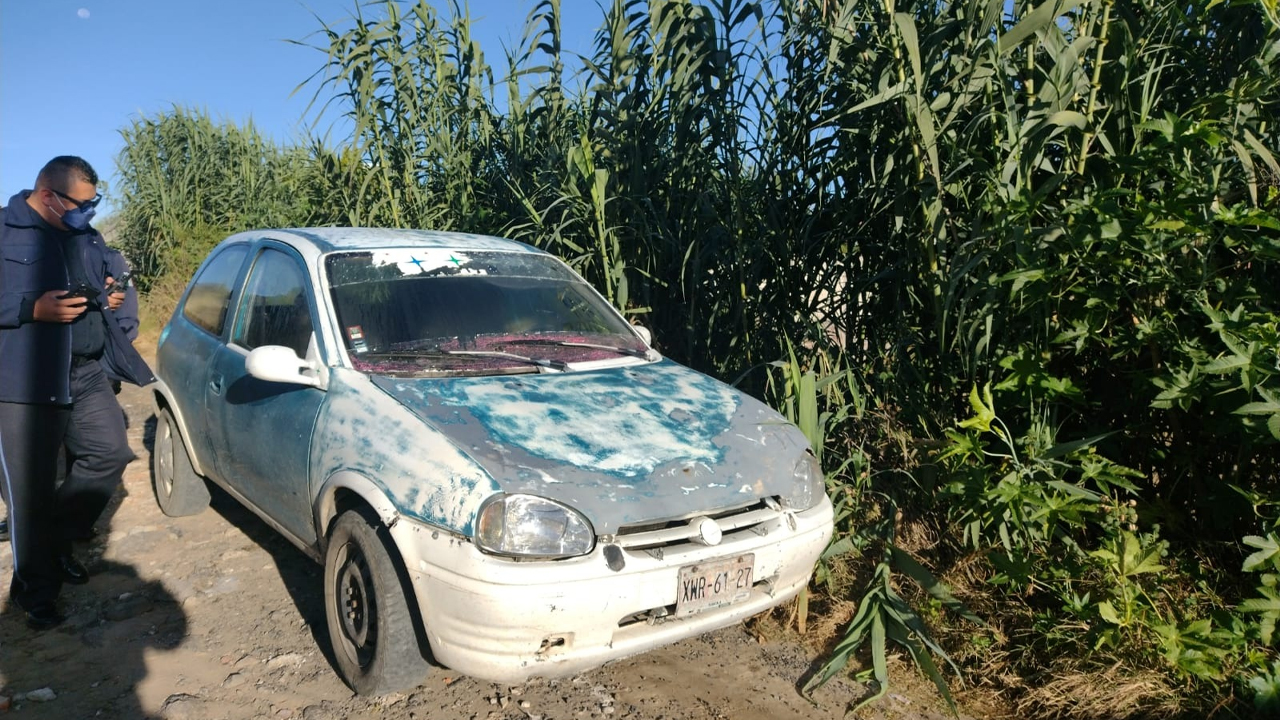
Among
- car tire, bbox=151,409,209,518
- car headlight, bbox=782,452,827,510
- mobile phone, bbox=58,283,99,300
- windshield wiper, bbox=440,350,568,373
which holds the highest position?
mobile phone, bbox=58,283,99,300

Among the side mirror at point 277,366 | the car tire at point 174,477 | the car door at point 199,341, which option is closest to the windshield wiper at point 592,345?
the side mirror at point 277,366

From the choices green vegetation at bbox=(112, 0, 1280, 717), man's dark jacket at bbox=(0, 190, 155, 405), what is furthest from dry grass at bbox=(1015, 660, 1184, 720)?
man's dark jacket at bbox=(0, 190, 155, 405)

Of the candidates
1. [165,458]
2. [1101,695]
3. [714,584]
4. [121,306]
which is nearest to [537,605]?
[714,584]

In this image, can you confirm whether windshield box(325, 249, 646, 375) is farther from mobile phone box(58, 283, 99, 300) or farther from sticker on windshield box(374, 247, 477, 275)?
mobile phone box(58, 283, 99, 300)

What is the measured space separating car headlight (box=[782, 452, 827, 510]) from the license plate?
13.0 inches

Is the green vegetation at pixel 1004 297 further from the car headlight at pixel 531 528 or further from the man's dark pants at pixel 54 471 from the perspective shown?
the man's dark pants at pixel 54 471

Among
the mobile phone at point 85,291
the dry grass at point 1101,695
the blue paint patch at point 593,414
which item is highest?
the mobile phone at point 85,291

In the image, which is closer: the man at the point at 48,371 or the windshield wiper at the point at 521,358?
the windshield wiper at the point at 521,358

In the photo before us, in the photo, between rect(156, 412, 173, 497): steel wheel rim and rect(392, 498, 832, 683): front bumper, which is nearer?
rect(392, 498, 832, 683): front bumper

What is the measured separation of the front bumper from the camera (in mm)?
2467

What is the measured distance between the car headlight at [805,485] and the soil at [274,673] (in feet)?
2.23

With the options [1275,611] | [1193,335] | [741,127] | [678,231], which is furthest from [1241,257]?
[678,231]

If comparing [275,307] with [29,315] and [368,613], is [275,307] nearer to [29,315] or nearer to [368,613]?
[29,315]

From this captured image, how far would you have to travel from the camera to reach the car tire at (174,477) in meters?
4.67
